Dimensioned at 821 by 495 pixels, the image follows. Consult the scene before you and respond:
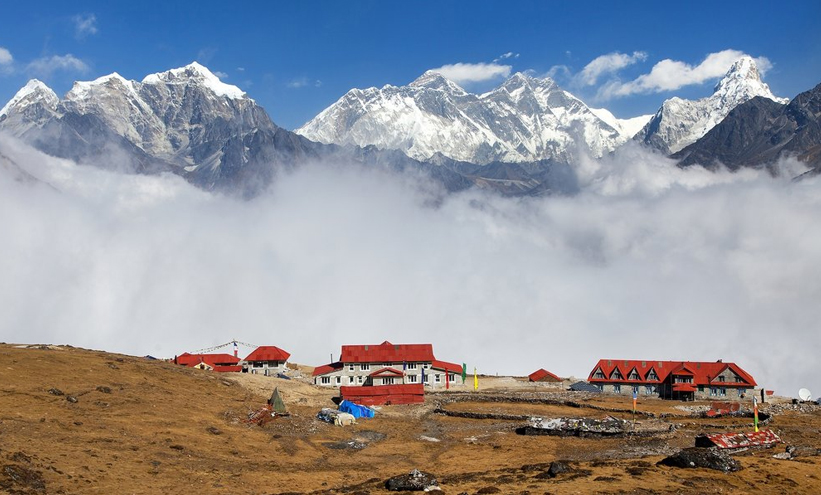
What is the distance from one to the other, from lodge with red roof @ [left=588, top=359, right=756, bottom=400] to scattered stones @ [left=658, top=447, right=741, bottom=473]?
2920 inches

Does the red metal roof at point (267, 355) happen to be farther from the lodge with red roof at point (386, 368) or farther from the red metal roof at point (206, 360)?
the lodge with red roof at point (386, 368)

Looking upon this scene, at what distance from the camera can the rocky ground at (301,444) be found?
42.8 m

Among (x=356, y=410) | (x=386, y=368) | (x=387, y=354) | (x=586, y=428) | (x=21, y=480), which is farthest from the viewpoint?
(x=387, y=354)

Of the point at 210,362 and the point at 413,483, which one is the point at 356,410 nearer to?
the point at 413,483

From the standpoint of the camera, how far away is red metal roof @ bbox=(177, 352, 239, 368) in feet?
398

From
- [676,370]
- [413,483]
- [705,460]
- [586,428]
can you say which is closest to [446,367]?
[676,370]

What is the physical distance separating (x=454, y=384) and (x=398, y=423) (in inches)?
1780

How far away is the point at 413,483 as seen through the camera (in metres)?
42.2

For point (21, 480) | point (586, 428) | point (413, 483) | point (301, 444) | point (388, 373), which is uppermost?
point (388, 373)

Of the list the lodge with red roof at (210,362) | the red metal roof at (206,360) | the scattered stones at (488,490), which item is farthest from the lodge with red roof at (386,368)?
the scattered stones at (488,490)

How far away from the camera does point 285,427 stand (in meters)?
69.4

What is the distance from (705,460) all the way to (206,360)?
97.1m

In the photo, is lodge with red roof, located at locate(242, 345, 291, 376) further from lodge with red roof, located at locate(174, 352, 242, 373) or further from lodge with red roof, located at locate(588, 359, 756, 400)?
lodge with red roof, located at locate(588, 359, 756, 400)

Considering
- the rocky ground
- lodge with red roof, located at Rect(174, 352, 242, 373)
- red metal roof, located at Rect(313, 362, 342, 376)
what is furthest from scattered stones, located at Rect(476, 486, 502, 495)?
lodge with red roof, located at Rect(174, 352, 242, 373)
